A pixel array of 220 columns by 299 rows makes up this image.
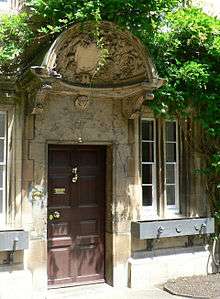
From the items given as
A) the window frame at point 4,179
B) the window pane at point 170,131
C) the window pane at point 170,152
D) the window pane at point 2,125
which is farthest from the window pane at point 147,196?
the window pane at point 2,125

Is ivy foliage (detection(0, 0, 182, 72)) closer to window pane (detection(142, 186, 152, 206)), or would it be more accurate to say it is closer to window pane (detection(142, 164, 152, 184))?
window pane (detection(142, 164, 152, 184))

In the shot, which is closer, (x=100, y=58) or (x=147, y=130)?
(x=100, y=58)

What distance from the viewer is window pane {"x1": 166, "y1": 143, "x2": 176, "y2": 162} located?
327 inches

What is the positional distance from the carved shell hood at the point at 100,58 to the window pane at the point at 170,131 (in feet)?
5.12

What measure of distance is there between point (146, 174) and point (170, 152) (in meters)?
0.70

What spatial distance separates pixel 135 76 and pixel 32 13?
1.94m

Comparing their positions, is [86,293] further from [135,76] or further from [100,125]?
[135,76]

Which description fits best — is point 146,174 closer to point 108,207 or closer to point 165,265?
point 108,207

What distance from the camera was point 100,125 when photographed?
7.56 m

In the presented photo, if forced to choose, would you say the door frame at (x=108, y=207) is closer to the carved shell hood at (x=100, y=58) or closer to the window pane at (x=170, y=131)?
the carved shell hood at (x=100, y=58)

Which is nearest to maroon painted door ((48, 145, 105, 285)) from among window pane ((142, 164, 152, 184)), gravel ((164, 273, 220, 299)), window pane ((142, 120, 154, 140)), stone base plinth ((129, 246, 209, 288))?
stone base plinth ((129, 246, 209, 288))

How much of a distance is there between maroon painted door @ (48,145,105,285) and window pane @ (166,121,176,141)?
138cm

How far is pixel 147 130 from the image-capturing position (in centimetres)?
816

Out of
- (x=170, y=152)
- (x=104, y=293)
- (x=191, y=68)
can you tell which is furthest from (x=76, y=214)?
(x=191, y=68)
